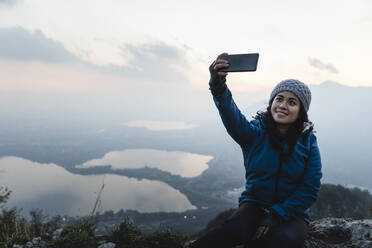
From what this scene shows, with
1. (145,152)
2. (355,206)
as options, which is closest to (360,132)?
(145,152)

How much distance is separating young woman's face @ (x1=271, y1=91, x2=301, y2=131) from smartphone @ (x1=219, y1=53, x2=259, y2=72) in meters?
0.77

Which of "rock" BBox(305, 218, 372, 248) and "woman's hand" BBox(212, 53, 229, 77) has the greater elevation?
"woman's hand" BBox(212, 53, 229, 77)

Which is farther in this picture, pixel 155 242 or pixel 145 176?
pixel 145 176

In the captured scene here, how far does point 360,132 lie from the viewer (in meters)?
162

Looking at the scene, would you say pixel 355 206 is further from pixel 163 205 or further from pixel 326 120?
pixel 326 120

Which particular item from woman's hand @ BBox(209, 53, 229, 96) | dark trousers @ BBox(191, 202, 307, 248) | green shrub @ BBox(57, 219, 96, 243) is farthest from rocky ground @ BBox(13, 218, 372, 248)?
woman's hand @ BBox(209, 53, 229, 96)

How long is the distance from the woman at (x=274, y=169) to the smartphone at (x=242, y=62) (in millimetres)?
60

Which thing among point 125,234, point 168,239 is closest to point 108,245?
point 125,234

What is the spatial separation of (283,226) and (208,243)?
29.7 inches

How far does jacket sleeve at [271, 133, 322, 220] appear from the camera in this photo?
2256mm

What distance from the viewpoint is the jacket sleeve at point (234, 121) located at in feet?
7.55

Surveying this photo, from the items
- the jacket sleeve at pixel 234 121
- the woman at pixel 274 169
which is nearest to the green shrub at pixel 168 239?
the woman at pixel 274 169

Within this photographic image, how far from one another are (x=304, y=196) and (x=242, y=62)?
149cm

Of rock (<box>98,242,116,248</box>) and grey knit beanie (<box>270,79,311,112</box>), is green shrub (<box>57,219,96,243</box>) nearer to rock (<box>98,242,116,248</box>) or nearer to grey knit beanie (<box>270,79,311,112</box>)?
rock (<box>98,242,116,248</box>)
